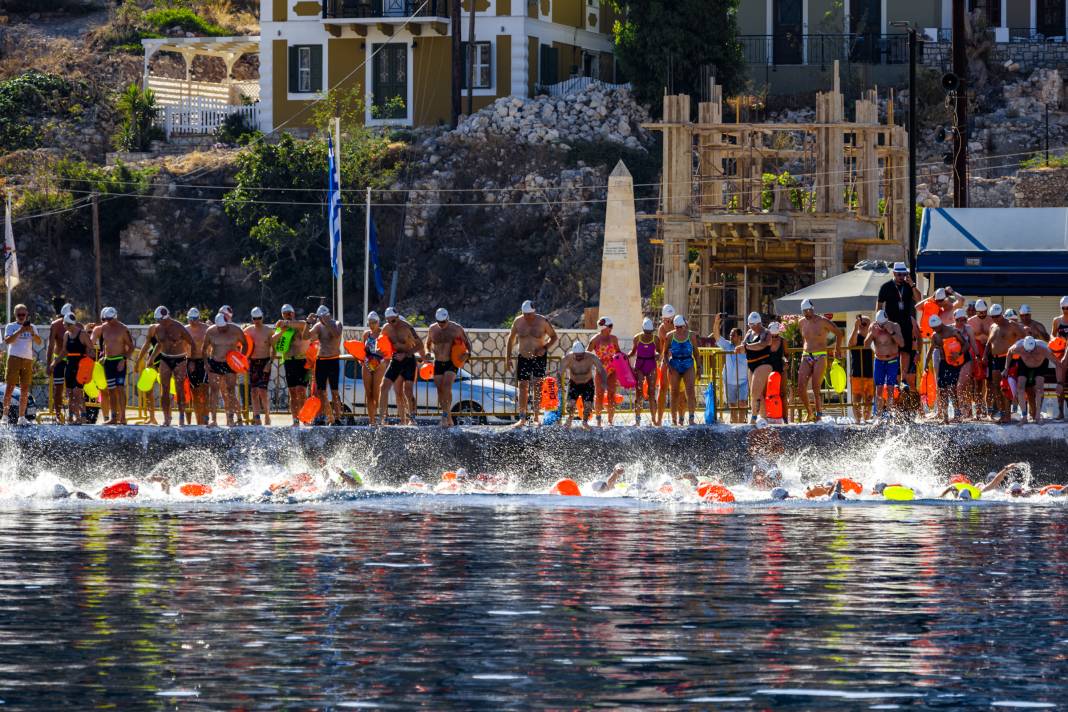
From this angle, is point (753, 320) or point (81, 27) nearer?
point (753, 320)

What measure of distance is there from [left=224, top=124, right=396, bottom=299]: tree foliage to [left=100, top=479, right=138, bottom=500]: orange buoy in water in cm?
2904

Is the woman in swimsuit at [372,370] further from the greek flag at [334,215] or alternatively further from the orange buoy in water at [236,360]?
the greek flag at [334,215]

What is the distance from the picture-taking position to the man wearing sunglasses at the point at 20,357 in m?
26.1

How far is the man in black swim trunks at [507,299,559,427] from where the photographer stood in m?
25.4

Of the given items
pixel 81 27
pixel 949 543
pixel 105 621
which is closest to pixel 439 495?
pixel 949 543

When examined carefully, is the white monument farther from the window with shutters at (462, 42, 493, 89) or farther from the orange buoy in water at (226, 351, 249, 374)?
the window with shutters at (462, 42, 493, 89)

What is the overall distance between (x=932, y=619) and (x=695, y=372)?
12.0m

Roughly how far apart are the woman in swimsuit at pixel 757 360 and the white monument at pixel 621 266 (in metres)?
8.38

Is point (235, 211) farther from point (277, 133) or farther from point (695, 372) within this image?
point (695, 372)

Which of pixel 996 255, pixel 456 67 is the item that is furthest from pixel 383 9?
pixel 996 255

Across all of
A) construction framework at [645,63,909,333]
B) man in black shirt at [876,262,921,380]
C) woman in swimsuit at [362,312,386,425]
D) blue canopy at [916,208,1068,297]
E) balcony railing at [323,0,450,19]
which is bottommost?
woman in swimsuit at [362,312,386,425]

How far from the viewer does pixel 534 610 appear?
14.9m

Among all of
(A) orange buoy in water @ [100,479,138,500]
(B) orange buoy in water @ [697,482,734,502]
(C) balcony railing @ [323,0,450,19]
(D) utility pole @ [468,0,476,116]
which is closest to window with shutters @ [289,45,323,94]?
(C) balcony railing @ [323,0,450,19]

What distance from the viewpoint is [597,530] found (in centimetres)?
2073
